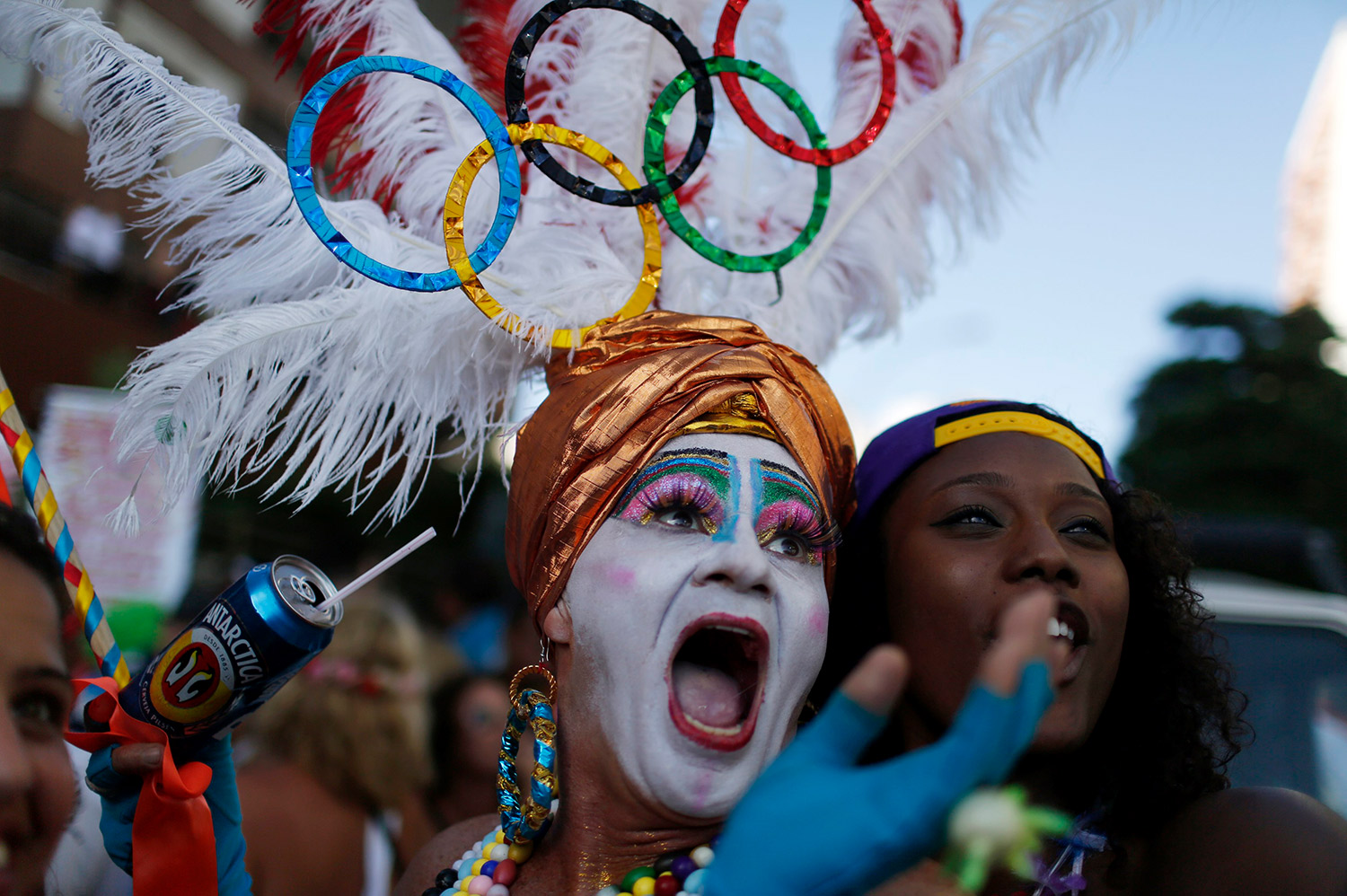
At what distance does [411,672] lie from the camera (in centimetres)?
432

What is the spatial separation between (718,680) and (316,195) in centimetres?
126

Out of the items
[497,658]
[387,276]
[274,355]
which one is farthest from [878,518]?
[497,658]

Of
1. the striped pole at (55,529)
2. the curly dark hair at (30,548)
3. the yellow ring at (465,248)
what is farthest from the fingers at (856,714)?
the curly dark hair at (30,548)

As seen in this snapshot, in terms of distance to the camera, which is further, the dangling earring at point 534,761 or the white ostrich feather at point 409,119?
the white ostrich feather at point 409,119

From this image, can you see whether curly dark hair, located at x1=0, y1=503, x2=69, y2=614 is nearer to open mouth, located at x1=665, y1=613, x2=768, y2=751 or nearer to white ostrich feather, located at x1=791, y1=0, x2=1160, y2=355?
open mouth, located at x1=665, y1=613, x2=768, y2=751

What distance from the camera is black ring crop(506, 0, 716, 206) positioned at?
2064 mm

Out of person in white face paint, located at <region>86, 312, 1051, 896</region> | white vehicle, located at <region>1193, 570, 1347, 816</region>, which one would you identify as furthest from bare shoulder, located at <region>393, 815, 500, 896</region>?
white vehicle, located at <region>1193, 570, 1347, 816</region>

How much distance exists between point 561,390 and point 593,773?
0.79m

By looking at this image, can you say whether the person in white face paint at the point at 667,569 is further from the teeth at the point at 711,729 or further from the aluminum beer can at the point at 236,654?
the aluminum beer can at the point at 236,654

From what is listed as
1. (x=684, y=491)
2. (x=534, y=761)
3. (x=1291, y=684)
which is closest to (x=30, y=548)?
(x=534, y=761)

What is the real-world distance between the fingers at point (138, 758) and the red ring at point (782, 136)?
5.72 ft

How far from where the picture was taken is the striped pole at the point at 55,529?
79.0 inches

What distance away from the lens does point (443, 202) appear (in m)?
2.44

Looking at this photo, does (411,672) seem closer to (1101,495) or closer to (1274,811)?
(1101,495)
